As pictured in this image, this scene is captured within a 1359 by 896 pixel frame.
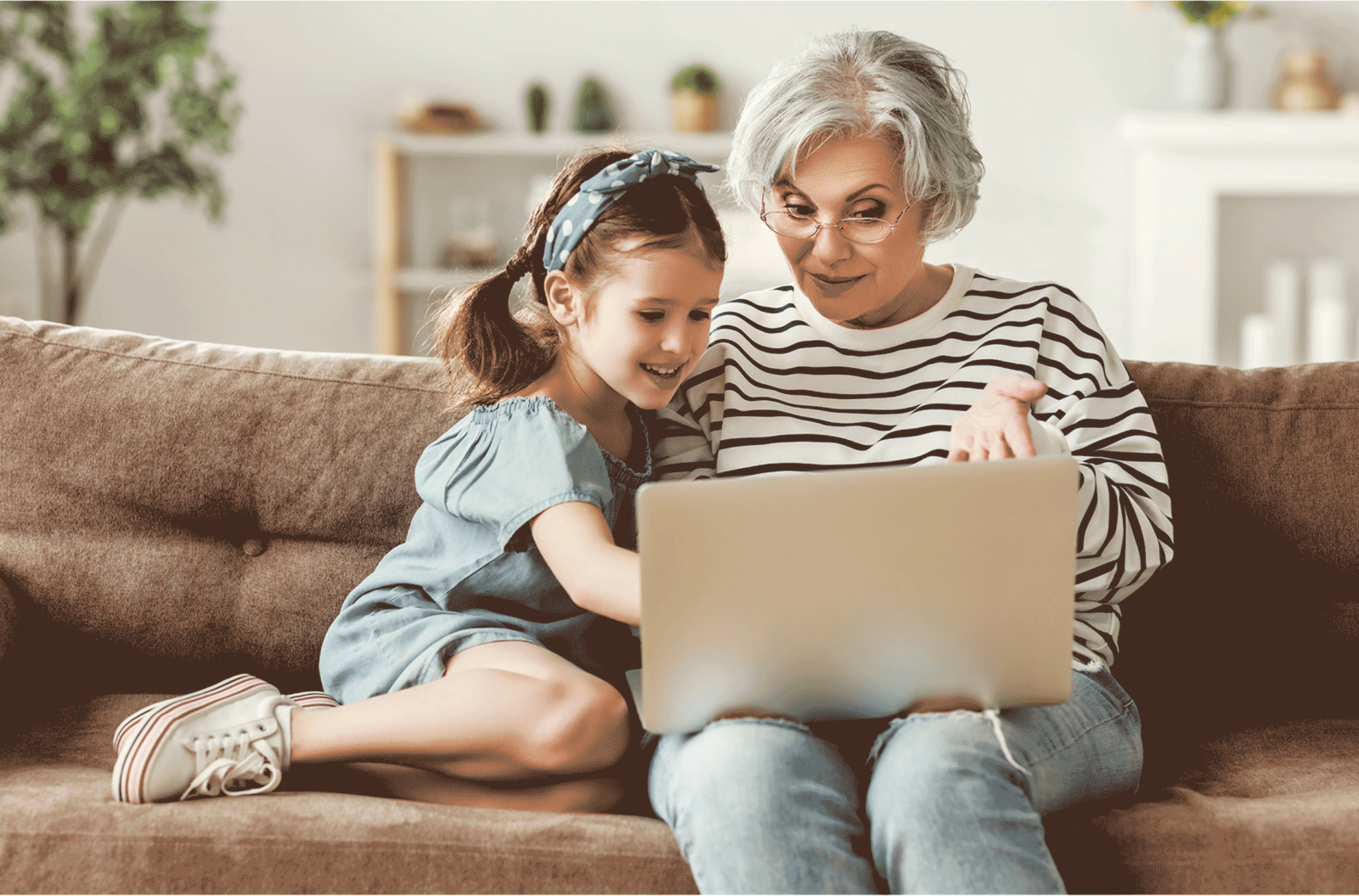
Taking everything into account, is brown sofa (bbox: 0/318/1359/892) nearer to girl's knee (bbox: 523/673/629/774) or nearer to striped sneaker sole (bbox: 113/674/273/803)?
striped sneaker sole (bbox: 113/674/273/803)

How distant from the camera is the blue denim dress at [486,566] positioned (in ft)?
3.50

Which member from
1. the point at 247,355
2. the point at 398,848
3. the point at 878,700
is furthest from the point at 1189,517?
the point at 247,355

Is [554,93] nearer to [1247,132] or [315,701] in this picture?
[1247,132]

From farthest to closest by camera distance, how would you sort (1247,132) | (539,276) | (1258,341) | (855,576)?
1. (1258,341)
2. (1247,132)
3. (539,276)
4. (855,576)

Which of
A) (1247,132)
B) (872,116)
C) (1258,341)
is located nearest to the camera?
(872,116)

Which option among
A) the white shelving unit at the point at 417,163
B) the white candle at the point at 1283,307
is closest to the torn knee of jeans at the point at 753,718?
the white shelving unit at the point at 417,163

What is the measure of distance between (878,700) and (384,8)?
355 cm

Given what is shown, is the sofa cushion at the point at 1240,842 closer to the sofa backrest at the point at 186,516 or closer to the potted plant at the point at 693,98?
the sofa backrest at the point at 186,516

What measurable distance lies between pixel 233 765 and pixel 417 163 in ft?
10.3

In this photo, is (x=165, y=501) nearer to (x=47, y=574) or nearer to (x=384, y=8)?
(x=47, y=574)

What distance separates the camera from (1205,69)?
11.7 ft

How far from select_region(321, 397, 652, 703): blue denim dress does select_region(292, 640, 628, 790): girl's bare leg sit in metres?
0.05

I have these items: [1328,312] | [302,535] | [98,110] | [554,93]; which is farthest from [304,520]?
[1328,312]

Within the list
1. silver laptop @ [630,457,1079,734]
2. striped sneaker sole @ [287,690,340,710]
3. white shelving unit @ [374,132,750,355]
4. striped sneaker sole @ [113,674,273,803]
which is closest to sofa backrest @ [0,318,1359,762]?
striped sneaker sole @ [287,690,340,710]
